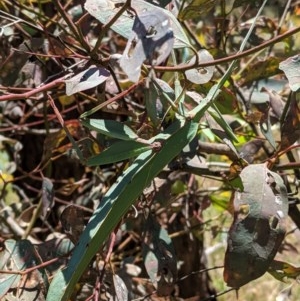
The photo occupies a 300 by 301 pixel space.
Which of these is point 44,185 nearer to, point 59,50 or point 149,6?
point 59,50

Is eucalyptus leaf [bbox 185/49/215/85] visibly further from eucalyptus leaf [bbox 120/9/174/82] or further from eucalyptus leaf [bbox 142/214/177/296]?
eucalyptus leaf [bbox 142/214/177/296]

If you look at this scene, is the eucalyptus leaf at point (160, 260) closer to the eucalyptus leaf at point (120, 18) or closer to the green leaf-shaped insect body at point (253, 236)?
the green leaf-shaped insect body at point (253, 236)

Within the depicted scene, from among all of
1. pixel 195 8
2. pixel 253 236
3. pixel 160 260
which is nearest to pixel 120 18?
pixel 195 8

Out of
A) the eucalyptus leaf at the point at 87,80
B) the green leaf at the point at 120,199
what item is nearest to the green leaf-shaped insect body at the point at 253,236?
the green leaf at the point at 120,199

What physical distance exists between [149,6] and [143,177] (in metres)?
0.19

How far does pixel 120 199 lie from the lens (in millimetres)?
815

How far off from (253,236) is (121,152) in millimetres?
190

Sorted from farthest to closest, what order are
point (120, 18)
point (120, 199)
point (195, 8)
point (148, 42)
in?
point (195, 8), point (120, 18), point (120, 199), point (148, 42)

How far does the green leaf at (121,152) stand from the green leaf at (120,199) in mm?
18

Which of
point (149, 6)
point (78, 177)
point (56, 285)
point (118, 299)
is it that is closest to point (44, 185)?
point (118, 299)

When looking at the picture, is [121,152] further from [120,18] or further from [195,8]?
[195,8]

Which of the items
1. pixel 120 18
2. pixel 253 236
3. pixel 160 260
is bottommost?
pixel 160 260

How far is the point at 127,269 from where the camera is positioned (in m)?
1.44

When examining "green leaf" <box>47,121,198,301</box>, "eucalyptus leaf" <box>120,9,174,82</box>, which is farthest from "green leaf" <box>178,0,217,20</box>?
"eucalyptus leaf" <box>120,9,174,82</box>
